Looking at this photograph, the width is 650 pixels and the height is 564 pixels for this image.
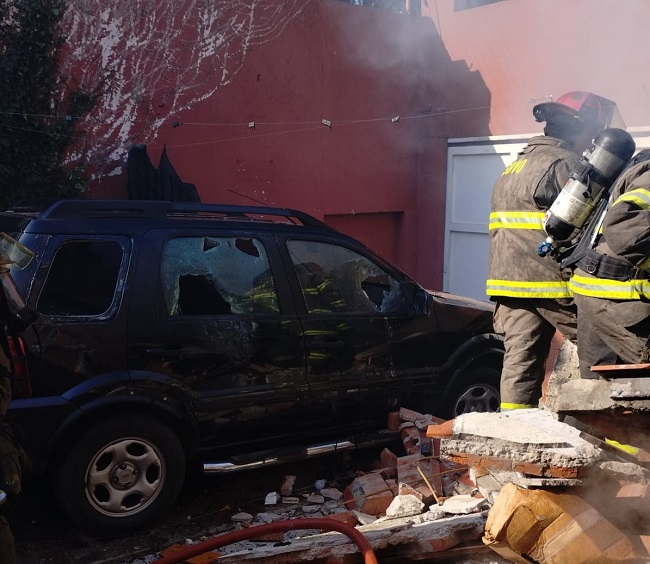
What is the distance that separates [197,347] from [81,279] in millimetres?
767

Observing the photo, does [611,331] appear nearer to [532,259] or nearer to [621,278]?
[621,278]

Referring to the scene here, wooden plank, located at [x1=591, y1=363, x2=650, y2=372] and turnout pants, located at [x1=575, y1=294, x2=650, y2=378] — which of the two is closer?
wooden plank, located at [x1=591, y1=363, x2=650, y2=372]

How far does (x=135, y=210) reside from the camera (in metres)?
4.24

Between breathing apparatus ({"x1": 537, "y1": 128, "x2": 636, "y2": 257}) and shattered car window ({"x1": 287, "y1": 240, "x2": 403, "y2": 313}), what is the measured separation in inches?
61.5

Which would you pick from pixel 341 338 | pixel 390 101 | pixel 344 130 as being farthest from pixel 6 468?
pixel 390 101

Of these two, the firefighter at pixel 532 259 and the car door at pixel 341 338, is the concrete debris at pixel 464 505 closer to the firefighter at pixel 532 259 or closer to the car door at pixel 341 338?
the firefighter at pixel 532 259

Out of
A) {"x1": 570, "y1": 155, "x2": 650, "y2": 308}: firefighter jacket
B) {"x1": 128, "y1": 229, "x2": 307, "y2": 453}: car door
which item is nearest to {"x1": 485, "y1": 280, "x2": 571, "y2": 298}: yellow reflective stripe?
{"x1": 570, "y1": 155, "x2": 650, "y2": 308}: firefighter jacket

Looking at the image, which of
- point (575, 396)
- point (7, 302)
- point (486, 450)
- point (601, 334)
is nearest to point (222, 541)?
point (486, 450)

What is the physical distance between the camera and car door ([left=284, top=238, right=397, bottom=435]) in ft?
14.7

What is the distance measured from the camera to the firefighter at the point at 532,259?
3.95 m

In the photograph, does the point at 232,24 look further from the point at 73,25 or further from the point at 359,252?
the point at 359,252

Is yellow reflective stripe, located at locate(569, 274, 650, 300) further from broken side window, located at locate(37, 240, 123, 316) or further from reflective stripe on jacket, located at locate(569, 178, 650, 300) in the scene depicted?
broken side window, located at locate(37, 240, 123, 316)

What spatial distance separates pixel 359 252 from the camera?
481 centimetres

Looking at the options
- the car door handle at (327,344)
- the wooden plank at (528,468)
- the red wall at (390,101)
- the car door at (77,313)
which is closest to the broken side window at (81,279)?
the car door at (77,313)
